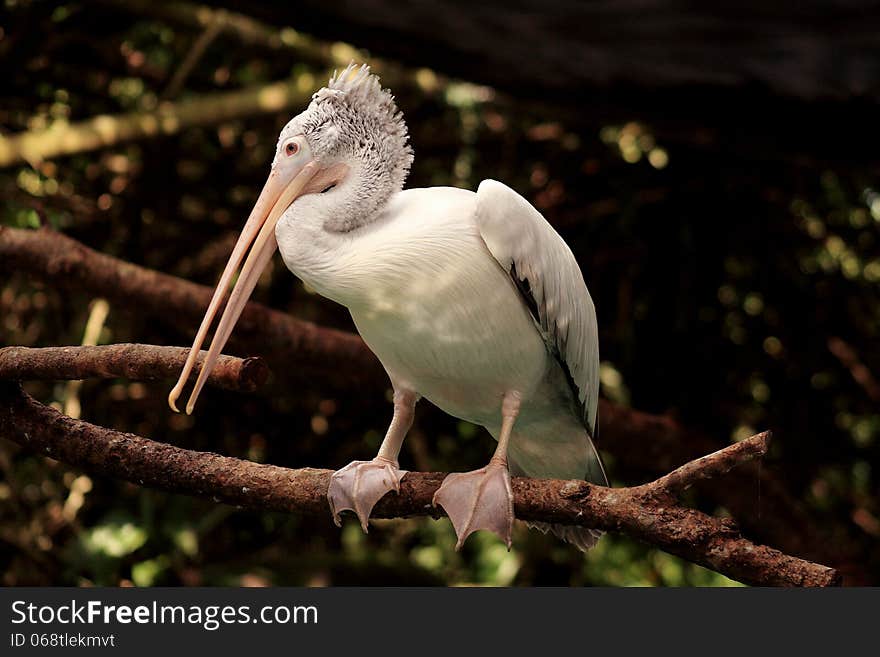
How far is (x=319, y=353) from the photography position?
104 inches

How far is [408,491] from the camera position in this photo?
1483 millimetres

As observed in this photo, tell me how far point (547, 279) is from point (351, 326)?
2.25 meters

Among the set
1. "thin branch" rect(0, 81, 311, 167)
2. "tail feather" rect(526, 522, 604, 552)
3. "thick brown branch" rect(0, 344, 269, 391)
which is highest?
"thick brown branch" rect(0, 344, 269, 391)

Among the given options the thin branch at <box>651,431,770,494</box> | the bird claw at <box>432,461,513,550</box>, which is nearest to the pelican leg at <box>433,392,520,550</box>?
the bird claw at <box>432,461,513,550</box>

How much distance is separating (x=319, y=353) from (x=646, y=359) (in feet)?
4.57

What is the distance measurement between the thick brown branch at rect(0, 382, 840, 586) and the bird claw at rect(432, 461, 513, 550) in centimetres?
2

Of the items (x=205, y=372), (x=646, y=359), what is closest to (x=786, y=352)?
(x=646, y=359)

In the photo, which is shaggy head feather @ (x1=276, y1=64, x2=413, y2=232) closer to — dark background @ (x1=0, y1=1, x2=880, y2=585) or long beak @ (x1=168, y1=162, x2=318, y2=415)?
long beak @ (x1=168, y1=162, x2=318, y2=415)

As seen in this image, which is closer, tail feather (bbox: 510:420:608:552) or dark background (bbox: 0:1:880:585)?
tail feather (bbox: 510:420:608:552)

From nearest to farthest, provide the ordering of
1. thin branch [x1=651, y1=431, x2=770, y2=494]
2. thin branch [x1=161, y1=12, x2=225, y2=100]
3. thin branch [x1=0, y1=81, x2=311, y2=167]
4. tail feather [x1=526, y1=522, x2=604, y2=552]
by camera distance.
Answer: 1. thin branch [x1=651, y1=431, x2=770, y2=494]
2. tail feather [x1=526, y1=522, x2=604, y2=552]
3. thin branch [x1=0, y1=81, x2=311, y2=167]
4. thin branch [x1=161, y1=12, x2=225, y2=100]

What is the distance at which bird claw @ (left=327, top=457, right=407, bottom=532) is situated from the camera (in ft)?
4.66

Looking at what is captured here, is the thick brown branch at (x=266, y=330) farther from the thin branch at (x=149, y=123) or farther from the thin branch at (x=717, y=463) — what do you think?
the thin branch at (x=717, y=463)

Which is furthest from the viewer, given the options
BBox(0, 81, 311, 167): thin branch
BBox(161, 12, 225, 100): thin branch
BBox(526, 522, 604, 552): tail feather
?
BBox(161, 12, 225, 100): thin branch

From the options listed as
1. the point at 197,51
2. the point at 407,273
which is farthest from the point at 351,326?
the point at 407,273
